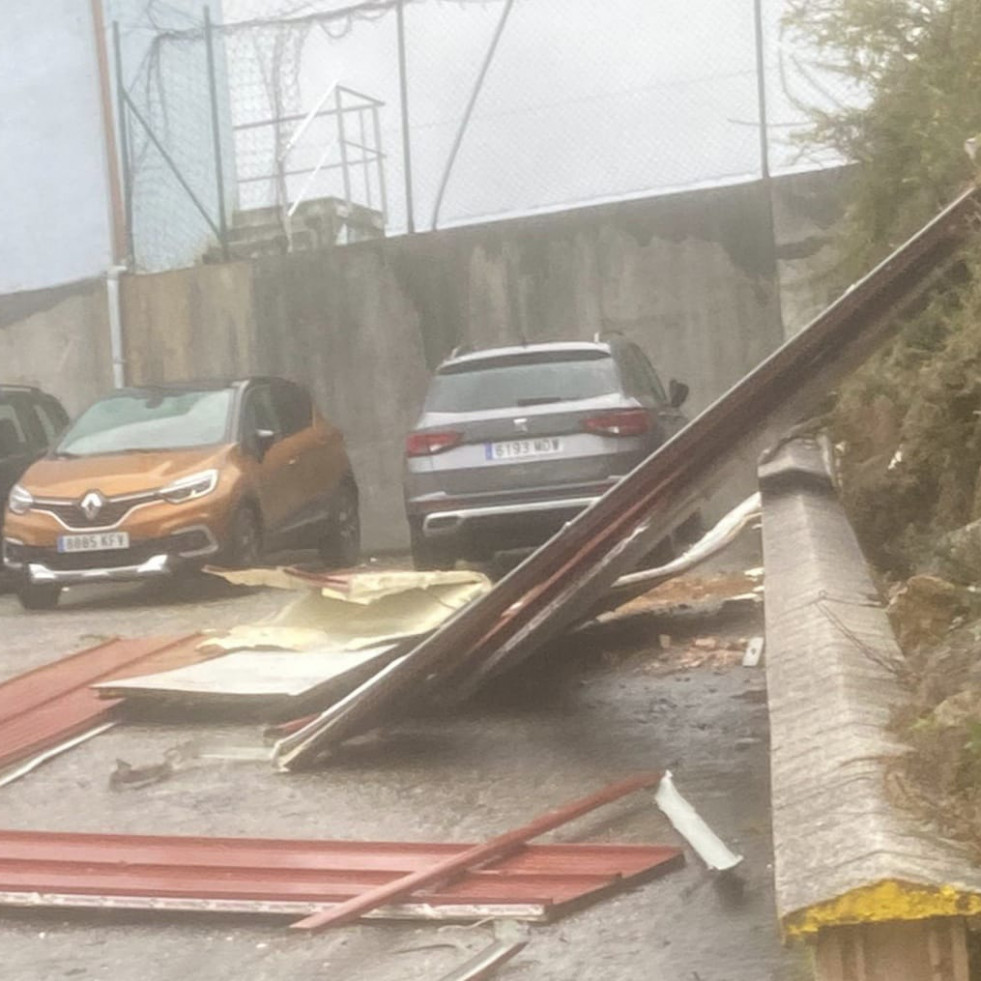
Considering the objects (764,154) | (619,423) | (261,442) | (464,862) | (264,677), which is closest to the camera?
(464,862)

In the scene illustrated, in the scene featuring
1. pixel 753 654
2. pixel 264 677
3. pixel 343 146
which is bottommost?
pixel 753 654

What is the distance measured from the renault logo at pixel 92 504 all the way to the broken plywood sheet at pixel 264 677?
479 centimetres

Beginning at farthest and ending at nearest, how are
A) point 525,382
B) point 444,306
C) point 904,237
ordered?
1. point 444,306
2. point 525,382
3. point 904,237

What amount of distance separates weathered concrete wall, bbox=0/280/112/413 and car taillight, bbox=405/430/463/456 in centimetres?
690

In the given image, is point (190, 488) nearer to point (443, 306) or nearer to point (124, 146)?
point (443, 306)

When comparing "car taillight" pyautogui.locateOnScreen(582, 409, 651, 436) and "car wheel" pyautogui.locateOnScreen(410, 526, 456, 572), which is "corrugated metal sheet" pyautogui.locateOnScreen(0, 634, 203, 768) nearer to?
"car wheel" pyautogui.locateOnScreen(410, 526, 456, 572)

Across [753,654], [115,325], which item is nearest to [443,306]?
[115,325]

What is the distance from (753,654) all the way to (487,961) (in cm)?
394

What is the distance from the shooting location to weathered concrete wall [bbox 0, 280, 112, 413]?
696 inches

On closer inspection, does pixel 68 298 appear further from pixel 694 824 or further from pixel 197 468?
pixel 694 824

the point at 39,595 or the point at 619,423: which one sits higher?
the point at 619,423

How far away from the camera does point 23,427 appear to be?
1491cm

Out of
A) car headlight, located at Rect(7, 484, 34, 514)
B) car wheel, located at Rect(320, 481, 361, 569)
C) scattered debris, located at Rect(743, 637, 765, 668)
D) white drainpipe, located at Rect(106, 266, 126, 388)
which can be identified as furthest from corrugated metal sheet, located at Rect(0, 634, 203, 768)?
white drainpipe, located at Rect(106, 266, 126, 388)

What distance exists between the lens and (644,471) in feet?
19.0
